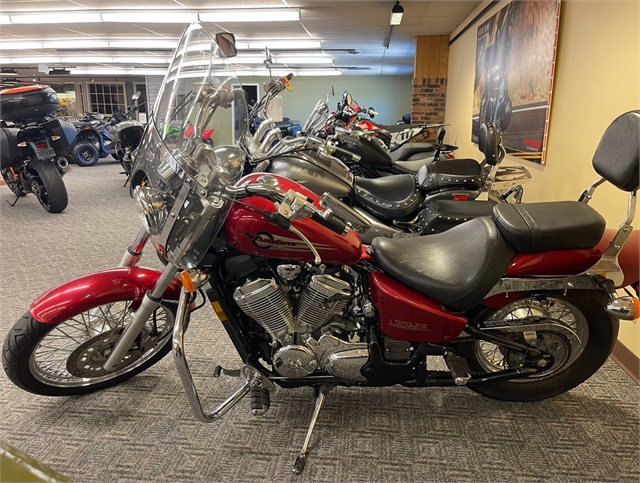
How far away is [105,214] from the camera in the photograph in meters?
5.05

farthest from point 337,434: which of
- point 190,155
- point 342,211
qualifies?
point 190,155

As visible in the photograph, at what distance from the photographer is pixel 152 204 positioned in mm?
1349

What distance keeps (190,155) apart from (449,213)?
174 centimetres

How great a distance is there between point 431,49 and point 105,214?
6.27 meters

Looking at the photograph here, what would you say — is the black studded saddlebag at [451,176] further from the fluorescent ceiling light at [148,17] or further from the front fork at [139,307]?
the fluorescent ceiling light at [148,17]

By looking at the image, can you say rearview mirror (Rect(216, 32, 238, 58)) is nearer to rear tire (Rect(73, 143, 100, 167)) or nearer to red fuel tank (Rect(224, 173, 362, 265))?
red fuel tank (Rect(224, 173, 362, 265))

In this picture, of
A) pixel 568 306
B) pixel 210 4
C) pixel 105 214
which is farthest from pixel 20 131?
pixel 568 306

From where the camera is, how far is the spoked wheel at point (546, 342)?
1589 mm

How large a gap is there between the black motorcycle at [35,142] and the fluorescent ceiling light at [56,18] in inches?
92.3

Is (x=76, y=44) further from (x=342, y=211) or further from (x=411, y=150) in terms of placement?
(x=342, y=211)

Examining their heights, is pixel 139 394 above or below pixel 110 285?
below

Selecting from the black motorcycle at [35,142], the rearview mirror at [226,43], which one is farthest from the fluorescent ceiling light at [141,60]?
the rearview mirror at [226,43]

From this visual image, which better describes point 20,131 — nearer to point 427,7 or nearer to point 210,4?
point 210,4

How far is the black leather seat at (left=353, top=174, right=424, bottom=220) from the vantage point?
9.62 ft
